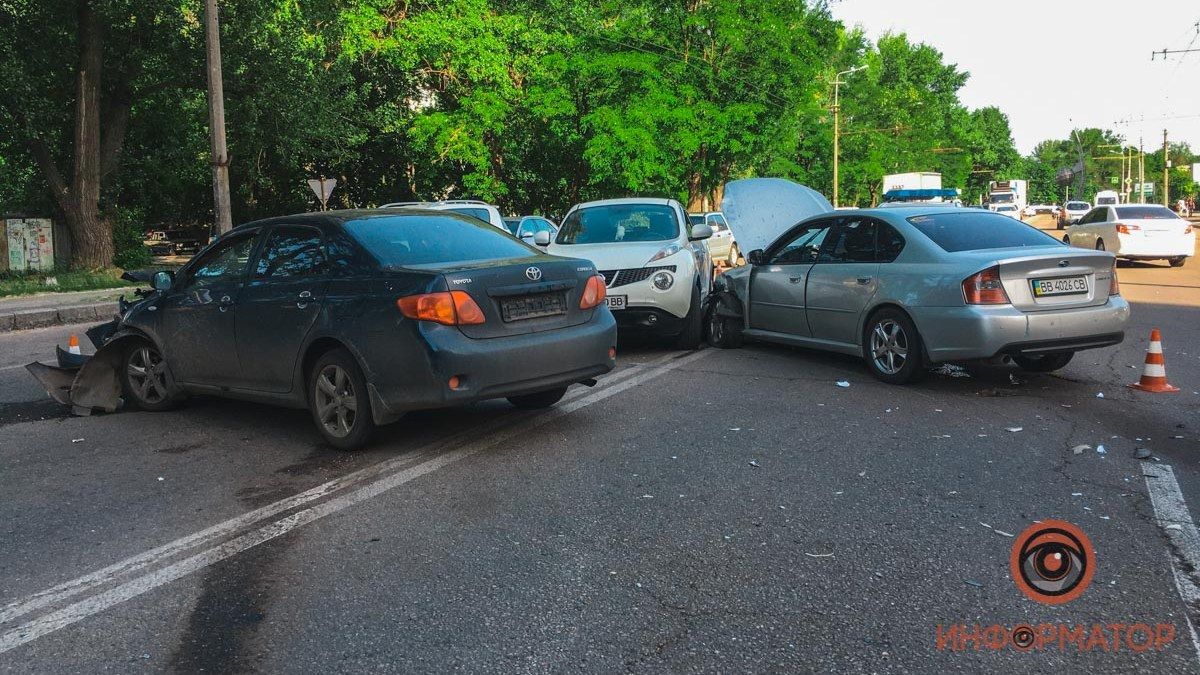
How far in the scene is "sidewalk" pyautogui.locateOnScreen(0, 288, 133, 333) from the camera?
15.0 meters

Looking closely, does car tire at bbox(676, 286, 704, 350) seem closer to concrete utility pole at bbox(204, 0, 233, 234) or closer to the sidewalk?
the sidewalk

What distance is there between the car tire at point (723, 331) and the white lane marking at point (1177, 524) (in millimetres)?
5204

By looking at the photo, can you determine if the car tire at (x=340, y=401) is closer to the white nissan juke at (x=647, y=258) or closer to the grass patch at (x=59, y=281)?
the white nissan juke at (x=647, y=258)

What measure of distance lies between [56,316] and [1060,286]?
14.9 m

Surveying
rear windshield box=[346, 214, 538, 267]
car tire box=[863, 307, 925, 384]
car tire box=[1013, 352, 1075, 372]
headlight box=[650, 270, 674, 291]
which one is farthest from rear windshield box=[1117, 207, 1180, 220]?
rear windshield box=[346, 214, 538, 267]

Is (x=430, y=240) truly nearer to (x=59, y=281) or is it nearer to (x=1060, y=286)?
(x=1060, y=286)

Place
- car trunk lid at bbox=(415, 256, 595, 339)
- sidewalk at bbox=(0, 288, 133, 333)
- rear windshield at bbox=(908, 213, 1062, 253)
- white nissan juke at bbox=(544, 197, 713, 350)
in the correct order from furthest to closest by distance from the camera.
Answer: sidewalk at bbox=(0, 288, 133, 333), white nissan juke at bbox=(544, 197, 713, 350), rear windshield at bbox=(908, 213, 1062, 253), car trunk lid at bbox=(415, 256, 595, 339)

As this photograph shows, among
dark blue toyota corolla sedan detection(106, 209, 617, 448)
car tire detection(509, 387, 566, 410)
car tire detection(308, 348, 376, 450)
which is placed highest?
dark blue toyota corolla sedan detection(106, 209, 617, 448)

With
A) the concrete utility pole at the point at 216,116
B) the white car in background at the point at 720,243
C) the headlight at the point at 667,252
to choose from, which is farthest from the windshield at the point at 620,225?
the white car in background at the point at 720,243

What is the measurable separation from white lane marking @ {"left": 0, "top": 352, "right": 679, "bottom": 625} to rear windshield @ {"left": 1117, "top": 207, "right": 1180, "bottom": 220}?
69.5ft

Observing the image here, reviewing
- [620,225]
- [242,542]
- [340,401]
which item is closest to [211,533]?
[242,542]

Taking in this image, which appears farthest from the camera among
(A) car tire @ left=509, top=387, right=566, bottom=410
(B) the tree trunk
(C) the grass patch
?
(B) the tree trunk

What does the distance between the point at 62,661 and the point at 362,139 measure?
30.6 m

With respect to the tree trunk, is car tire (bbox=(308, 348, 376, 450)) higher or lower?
lower
